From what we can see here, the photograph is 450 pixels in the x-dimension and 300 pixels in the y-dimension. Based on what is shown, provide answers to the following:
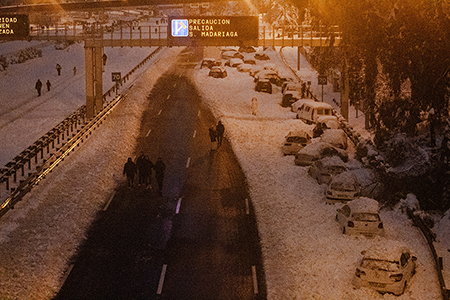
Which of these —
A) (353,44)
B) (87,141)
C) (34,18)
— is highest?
(34,18)

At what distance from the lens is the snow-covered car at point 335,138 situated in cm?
3666

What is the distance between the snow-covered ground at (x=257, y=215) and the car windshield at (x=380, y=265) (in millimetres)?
747

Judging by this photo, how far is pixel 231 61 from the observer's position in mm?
78500

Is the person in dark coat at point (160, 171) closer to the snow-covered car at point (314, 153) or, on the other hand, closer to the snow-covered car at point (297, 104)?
the snow-covered car at point (314, 153)

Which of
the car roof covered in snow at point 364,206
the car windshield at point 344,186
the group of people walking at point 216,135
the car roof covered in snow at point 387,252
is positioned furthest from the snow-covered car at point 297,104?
the car roof covered in snow at point 387,252

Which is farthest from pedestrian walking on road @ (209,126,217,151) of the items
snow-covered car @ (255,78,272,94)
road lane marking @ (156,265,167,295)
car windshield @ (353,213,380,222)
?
snow-covered car @ (255,78,272,94)

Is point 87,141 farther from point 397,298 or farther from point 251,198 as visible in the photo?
point 397,298

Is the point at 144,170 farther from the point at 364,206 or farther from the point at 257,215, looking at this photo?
the point at 364,206

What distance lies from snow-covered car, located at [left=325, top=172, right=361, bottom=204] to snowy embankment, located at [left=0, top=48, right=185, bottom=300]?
Result: 9816 millimetres

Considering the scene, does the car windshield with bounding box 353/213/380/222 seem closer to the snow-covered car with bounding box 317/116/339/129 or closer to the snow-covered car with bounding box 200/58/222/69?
the snow-covered car with bounding box 317/116/339/129

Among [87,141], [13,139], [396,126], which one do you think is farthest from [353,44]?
[13,139]

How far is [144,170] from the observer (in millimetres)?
30547

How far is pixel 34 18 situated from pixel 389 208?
85517mm

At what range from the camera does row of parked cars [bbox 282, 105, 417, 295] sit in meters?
19.6
